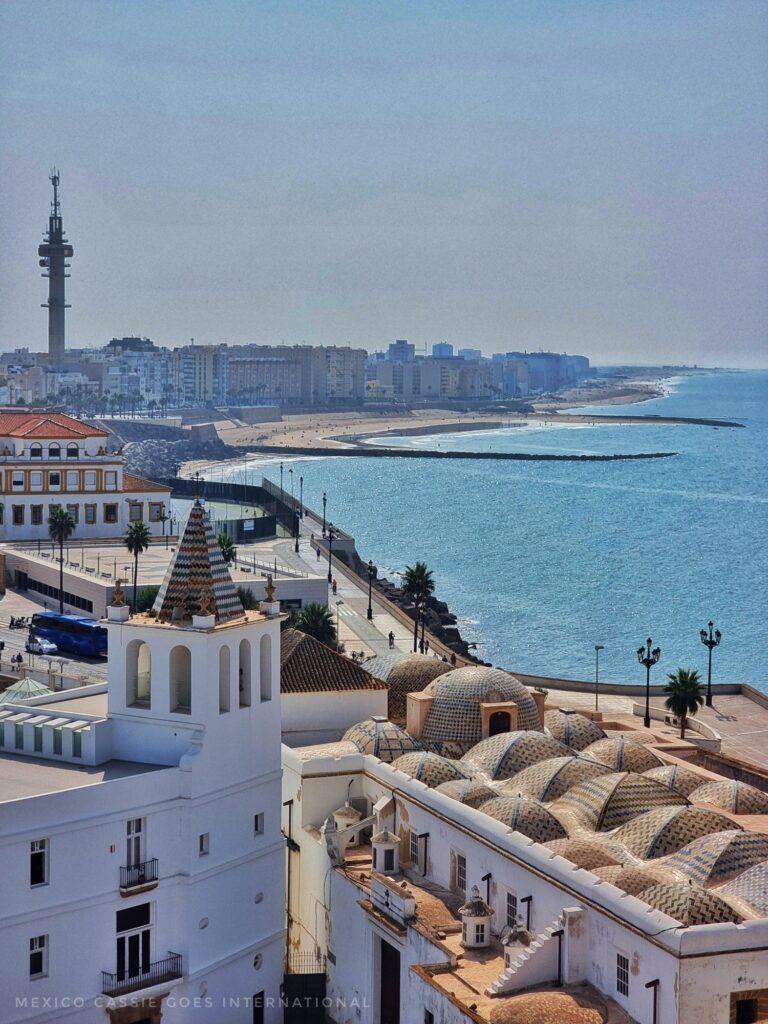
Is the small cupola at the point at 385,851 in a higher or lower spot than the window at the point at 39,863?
lower

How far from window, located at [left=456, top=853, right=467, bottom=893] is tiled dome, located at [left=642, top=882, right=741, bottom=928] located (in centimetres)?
360

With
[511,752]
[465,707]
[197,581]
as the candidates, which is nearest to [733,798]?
[511,752]

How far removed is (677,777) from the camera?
2319cm

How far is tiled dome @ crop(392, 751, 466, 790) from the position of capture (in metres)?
23.1

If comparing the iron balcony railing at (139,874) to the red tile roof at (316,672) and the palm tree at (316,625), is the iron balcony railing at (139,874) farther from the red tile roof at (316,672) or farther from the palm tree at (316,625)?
the palm tree at (316,625)

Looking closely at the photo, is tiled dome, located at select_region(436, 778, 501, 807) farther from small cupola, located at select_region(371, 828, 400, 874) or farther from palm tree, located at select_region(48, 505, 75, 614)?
palm tree, located at select_region(48, 505, 75, 614)

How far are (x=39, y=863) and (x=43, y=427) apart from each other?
47.3m

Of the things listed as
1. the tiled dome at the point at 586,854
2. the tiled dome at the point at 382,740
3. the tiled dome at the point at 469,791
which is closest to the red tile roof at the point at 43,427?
the tiled dome at the point at 382,740

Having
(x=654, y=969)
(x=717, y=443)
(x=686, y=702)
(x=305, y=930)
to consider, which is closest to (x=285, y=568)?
(x=686, y=702)

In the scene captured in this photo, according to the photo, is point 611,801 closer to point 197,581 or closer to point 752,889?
point 752,889

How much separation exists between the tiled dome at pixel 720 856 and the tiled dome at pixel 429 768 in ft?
15.2

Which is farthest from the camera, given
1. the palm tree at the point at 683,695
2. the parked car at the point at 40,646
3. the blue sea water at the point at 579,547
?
the blue sea water at the point at 579,547

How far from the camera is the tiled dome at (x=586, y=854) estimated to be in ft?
63.4

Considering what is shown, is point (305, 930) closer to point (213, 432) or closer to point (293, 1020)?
point (293, 1020)
